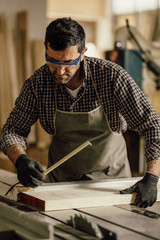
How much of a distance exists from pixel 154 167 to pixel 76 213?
0.52m

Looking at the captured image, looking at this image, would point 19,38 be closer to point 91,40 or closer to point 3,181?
point 91,40

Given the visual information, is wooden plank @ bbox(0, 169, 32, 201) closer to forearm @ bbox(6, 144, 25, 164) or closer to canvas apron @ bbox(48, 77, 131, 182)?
forearm @ bbox(6, 144, 25, 164)

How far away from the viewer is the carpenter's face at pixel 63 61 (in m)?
2.09

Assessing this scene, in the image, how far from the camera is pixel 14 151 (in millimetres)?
2174

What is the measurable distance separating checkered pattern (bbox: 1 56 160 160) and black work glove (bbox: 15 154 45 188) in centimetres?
25

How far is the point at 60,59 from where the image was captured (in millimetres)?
2092

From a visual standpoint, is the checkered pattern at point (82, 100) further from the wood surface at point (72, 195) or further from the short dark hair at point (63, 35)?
the wood surface at point (72, 195)

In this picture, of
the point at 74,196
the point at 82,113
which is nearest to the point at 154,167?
the point at 74,196

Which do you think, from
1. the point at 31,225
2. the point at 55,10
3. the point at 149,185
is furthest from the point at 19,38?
the point at 31,225

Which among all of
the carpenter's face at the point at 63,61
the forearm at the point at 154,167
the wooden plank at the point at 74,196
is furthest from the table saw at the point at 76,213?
the carpenter's face at the point at 63,61

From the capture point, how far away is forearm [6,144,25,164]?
215 centimetres

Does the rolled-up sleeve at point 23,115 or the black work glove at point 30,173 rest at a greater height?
the rolled-up sleeve at point 23,115

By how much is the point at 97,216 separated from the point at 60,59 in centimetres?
85

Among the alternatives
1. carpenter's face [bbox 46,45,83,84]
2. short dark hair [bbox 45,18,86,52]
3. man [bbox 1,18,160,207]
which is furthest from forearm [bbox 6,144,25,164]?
short dark hair [bbox 45,18,86,52]
